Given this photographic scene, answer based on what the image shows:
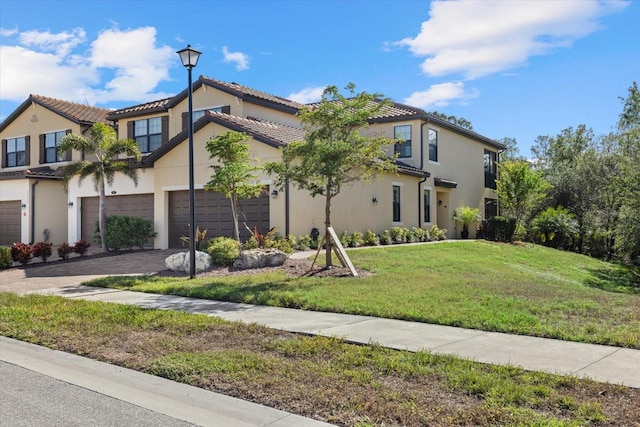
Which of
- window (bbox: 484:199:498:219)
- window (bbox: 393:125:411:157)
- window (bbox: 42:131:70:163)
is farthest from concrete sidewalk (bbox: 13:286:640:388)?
window (bbox: 484:199:498:219)

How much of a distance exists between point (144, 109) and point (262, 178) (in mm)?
10073

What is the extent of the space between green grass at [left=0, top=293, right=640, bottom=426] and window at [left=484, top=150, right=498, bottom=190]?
2770 centimetres

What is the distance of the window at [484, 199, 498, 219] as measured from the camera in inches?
1320

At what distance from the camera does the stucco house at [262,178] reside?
19.3 meters

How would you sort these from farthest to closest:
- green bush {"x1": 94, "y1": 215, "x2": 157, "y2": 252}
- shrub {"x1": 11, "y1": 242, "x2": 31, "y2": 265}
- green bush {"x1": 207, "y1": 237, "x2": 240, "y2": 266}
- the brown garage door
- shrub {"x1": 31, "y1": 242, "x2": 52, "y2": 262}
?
the brown garage door, green bush {"x1": 94, "y1": 215, "x2": 157, "y2": 252}, shrub {"x1": 31, "y1": 242, "x2": 52, "y2": 262}, shrub {"x1": 11, "y1": 242, "x2": 31, "y2": 265}, green bush {"x1": 207, "y1": 237, "x2": 240, "y2": 266}

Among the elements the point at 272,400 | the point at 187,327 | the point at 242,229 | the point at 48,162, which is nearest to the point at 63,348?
the point at 187,327

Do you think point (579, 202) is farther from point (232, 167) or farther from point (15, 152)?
point (15, 152)

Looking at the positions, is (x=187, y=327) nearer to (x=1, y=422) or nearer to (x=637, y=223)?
(x=1, y=422)

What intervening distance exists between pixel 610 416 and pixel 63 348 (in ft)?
20.9

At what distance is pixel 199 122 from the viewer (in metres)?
19.9

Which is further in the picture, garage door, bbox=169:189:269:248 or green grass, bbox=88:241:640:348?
garage door, bbox=169:189:269:248

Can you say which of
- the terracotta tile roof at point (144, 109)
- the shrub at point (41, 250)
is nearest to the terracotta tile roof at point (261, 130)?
the terracotta tile roof at point (144, 109)

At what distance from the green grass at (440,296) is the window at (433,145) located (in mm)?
9459

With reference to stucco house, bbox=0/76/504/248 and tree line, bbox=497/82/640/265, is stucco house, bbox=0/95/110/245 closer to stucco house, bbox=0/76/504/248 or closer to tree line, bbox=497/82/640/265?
stucco house, bbox=0/76/504/248
